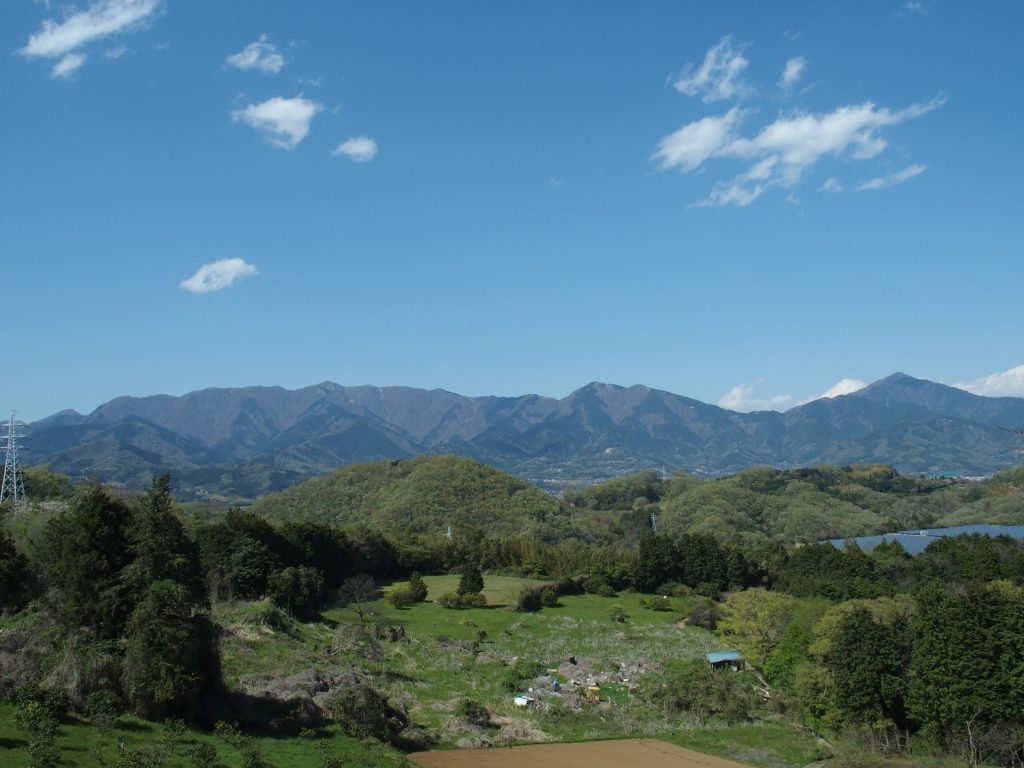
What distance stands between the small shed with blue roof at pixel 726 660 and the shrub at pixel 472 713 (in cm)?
1605

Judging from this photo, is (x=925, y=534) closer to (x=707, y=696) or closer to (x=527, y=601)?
(x=527, y=601)

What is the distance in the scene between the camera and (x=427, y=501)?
4080 inches

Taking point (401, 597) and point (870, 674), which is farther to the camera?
point (401, 597)

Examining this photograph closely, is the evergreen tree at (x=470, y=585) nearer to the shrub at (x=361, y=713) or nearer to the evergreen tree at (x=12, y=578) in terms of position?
the shrub at (x=361, y=713)

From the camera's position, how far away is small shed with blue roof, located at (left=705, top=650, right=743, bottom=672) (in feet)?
129

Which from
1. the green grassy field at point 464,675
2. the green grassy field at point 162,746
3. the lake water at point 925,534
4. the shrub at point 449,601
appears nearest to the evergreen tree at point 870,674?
the green grassy field at point 464,675

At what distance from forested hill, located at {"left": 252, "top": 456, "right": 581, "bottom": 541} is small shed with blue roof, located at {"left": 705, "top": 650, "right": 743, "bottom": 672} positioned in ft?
174

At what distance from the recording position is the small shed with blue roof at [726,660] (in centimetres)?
3947

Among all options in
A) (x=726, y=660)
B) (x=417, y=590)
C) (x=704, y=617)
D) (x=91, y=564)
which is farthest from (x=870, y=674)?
(x=417, y=590)

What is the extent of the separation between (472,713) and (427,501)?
76363 millimetres

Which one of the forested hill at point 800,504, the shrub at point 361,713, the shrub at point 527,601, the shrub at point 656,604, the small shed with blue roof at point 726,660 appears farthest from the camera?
the forested hill at point 800,504

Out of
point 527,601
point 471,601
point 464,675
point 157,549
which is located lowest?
point 527,601

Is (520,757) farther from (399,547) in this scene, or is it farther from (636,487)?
(636,487)

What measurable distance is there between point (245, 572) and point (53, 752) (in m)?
28.7
